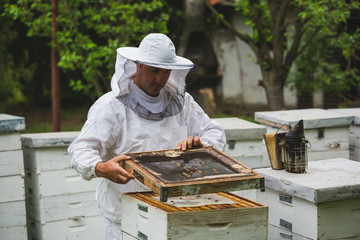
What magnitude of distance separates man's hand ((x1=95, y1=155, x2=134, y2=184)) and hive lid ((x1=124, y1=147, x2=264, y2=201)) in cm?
3

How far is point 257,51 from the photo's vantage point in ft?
24.7

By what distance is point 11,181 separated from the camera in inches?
152

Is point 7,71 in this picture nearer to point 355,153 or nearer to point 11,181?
point 11,181

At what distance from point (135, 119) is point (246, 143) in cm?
191

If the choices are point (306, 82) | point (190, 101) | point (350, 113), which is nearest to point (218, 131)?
point (190, 101)

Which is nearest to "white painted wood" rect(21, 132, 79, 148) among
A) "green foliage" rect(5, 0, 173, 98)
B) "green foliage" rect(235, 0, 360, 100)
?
"green foliage" rect(5, 0, 173, 98)

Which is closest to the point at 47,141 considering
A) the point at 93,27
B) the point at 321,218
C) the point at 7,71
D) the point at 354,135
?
the point at 321,218

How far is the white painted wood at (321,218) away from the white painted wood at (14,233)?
2073 millimetres

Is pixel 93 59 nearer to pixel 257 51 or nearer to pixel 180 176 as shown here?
pixel 257 51

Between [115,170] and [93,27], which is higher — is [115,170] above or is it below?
below

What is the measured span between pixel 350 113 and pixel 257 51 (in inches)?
124

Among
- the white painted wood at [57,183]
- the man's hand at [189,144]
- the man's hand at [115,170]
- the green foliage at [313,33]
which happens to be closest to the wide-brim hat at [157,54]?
the man's hand at [189,144]

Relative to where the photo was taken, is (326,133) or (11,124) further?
(326,133)

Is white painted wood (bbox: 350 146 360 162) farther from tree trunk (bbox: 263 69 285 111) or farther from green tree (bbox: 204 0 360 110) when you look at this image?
tree trunk (bbox: 263 69 285 111)
